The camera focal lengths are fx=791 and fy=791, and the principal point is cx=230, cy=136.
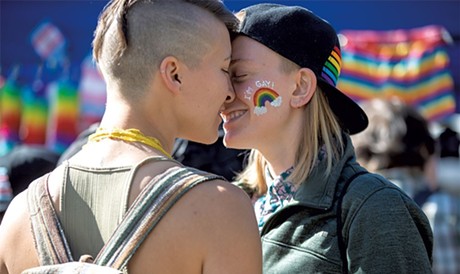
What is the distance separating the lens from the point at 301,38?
2.60 meters

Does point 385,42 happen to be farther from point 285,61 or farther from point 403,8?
point 285,61

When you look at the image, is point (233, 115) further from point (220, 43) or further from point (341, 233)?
point (341, 233)

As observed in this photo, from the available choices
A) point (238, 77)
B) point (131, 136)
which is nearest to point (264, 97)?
point (238, 77)

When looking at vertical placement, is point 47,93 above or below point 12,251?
below

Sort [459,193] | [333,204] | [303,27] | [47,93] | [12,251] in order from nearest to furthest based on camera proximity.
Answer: [12,251] → [333,204] → [303,27] → [459,193] → [47,93]

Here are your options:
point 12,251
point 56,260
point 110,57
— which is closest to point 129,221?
point 56,260

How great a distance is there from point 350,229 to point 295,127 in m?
0.47

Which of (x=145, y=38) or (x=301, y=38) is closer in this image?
(x=145, y=38)

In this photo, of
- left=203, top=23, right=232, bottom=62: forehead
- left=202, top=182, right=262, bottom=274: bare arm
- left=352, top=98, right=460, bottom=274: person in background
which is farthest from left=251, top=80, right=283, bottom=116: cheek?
left=352, top=98, right=460, bottom=274: person in background

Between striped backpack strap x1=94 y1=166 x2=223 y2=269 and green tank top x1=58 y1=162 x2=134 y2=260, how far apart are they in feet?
0.12

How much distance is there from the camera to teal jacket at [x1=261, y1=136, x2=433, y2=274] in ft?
7.44

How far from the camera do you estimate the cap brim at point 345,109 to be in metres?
2.63

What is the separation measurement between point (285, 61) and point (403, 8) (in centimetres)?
280

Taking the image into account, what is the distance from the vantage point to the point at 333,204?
241 cm
